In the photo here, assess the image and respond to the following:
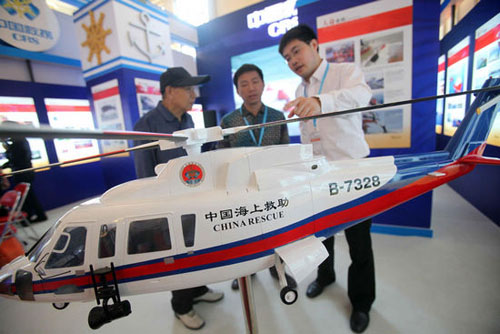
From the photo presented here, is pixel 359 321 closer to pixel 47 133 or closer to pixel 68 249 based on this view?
pixel 68 249

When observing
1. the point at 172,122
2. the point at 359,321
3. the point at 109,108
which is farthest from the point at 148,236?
the point at 109,108

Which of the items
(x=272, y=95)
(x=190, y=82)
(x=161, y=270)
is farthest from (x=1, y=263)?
(x=272, y=95)

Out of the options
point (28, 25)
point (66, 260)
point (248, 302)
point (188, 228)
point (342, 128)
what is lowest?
point (248, 302)

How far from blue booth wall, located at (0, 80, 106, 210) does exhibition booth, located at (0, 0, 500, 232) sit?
20 millimetres

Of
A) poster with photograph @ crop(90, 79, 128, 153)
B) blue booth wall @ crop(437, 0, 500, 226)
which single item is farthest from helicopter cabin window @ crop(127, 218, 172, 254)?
poster with photograph @ crop(90, 79, 128, 153)

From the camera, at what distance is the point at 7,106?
15.0 ft

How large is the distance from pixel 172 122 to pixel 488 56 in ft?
12.1

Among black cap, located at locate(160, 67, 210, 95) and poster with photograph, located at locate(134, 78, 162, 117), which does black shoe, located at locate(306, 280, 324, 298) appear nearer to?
black cap, located at locate(160, 67, 210, 95)

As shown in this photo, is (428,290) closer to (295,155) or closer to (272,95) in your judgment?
(295,155)

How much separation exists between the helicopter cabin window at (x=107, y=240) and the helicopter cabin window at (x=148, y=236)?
0.09 m

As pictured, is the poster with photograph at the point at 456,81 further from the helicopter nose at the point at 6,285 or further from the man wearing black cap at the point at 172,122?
the helicopter nose at the point at 6,285

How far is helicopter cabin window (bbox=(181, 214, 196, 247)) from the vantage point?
1.29 metres

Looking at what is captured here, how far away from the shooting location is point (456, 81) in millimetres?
3947

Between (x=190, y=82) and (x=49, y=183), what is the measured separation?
4.99m
